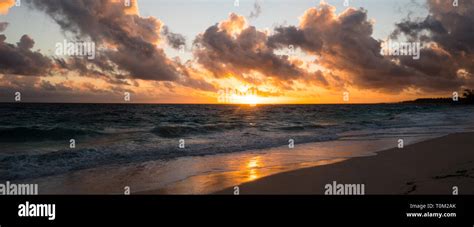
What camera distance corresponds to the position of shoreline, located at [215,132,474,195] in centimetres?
791

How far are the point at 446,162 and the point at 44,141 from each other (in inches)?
830

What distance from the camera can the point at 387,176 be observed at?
9.20 m

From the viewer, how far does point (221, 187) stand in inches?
345

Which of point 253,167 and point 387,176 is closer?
point 387,176

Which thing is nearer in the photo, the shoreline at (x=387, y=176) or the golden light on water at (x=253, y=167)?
the shoreline at (x=387, y=176)

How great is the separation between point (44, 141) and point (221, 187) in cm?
1716

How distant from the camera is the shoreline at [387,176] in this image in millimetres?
7906

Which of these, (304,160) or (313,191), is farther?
(304,160)

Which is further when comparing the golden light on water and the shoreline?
the golden light on water

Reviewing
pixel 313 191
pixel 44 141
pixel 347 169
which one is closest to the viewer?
pixel 313 191
